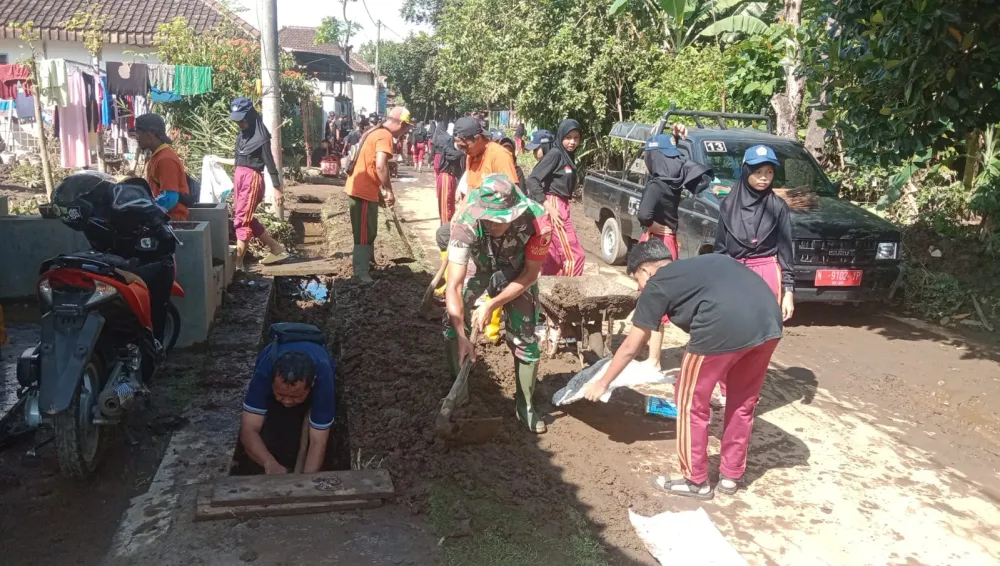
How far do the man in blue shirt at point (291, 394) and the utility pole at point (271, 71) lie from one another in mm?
6765

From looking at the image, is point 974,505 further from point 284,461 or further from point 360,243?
point 360,243

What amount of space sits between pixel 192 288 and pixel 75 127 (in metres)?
11.1

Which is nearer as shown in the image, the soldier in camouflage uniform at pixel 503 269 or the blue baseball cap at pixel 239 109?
the soldier in camouflage uniform at pixel 503 269

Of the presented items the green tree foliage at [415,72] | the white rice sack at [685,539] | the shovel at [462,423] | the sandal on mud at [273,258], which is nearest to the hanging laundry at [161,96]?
the sandal on mud at [273,258]

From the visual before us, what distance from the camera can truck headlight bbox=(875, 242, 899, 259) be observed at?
808 centimetres

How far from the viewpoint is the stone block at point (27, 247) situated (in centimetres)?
650

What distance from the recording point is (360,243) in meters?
8.28

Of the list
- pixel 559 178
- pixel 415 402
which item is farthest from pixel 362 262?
pixel 415 402

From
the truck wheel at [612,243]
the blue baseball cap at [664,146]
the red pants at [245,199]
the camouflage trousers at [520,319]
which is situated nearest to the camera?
the camouflage trousers at [520,319]

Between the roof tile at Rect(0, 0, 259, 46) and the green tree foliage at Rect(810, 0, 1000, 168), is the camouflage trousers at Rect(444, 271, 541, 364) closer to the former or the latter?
the green tree foliage at Rect(810, 0, 1000, 168)

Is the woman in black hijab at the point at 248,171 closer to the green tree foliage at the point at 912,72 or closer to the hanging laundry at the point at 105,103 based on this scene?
the green tree foliage at the point at 912,72

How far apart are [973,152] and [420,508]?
9.69 meters

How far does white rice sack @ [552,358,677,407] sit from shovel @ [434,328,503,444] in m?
0.52

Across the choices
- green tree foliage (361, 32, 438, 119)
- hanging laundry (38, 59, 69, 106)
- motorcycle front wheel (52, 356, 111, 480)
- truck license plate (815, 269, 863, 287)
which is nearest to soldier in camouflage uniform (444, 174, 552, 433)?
motorcycle front wheel (52, 356, 111, 480)
